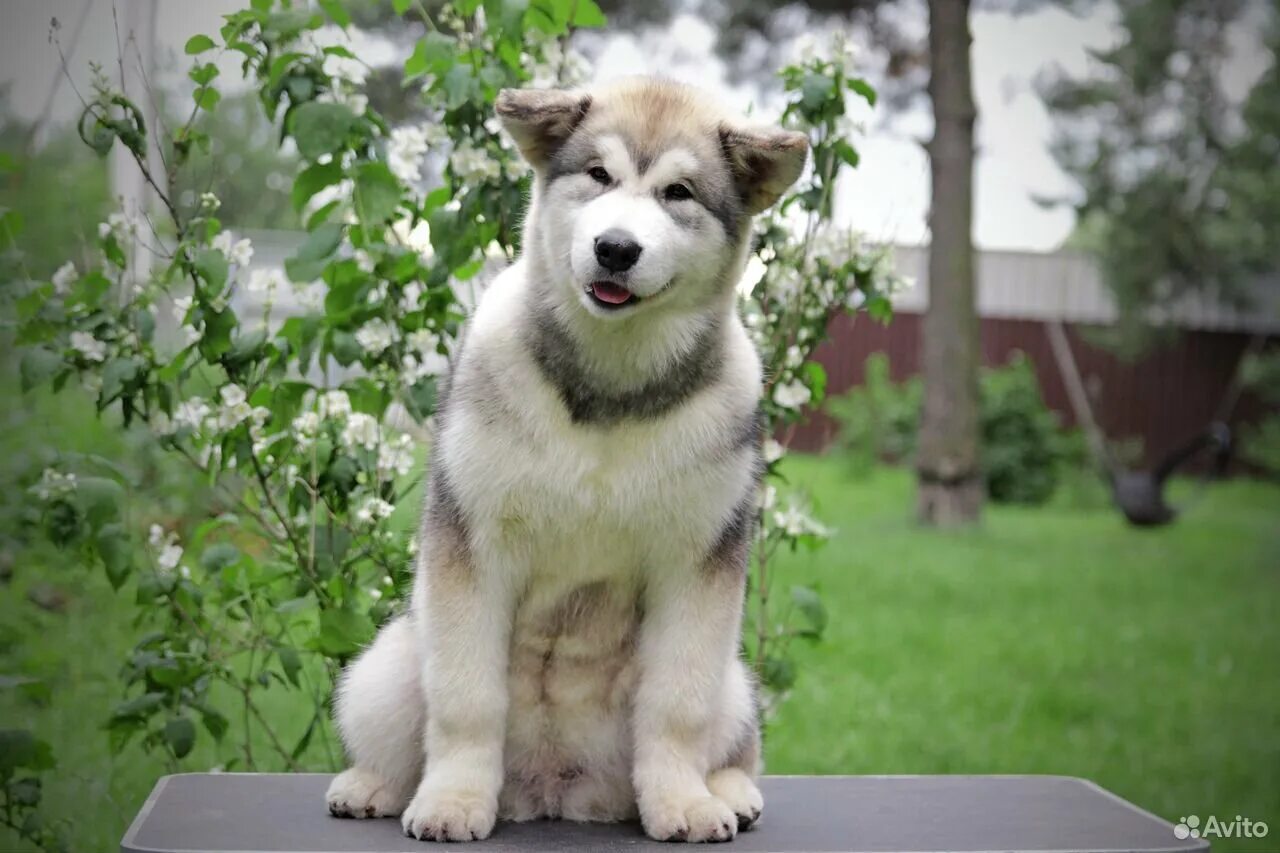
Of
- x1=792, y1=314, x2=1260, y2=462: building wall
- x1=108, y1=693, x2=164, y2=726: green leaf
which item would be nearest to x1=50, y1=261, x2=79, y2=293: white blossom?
x1=108, y1=693, x2=164, y2=726: green leaf

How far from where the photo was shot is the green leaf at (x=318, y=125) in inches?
108

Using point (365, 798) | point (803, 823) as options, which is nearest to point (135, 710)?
point (365, 798)

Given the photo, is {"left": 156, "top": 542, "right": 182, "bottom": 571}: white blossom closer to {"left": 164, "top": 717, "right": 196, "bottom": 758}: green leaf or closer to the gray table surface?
{"left": 164, "top": 717, "right": 196, "bottom": 758}: green leaf

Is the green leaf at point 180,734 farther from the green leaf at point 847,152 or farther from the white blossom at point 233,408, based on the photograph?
the green leaf at point 847,152

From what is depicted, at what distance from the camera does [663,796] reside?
220 cm

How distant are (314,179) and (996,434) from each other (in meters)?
9.20

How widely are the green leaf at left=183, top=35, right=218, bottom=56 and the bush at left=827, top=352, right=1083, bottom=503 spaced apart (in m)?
8.72

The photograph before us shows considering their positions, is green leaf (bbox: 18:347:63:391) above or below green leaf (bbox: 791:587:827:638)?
above

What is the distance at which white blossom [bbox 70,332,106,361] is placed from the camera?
9.50 feet

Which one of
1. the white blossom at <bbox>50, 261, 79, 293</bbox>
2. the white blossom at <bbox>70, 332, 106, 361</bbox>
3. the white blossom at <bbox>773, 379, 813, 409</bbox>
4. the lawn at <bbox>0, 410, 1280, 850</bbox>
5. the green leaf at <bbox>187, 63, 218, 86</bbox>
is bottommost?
the lawn at <bbox>0, 410, 1280, 850</bbox>

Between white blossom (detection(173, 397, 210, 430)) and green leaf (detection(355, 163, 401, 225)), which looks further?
white blossom (detection(173, 397, 210, 430))

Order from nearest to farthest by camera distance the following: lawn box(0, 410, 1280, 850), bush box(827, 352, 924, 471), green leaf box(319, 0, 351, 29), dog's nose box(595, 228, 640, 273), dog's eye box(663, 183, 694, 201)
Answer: dog's nose box(595, 228, 640, 273), dog's eye box(663, 183, 694, 201), green leaf box(319, 0, 351, 29), lawn box(0, 410, 1280, 850), bush box(827, 352, 924, 471)

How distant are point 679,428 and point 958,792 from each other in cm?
106

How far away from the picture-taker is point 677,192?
2.12 meters
